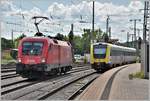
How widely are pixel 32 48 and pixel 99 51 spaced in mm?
15207

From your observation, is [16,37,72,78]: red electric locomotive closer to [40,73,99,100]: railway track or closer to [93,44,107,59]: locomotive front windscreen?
[40,73,99,100]: railway track

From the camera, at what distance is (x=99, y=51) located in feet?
136

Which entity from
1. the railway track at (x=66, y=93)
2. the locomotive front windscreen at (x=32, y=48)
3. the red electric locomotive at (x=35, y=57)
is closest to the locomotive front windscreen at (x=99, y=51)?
the red electric locomotive at (x=35, y=57)

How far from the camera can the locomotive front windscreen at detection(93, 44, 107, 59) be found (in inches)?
1625

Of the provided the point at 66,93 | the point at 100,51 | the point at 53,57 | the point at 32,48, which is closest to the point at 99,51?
the point at 100,51

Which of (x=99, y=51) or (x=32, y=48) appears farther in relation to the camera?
(x=99, y=51)

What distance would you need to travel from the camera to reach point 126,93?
648 inches

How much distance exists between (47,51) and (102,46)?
14995 mm

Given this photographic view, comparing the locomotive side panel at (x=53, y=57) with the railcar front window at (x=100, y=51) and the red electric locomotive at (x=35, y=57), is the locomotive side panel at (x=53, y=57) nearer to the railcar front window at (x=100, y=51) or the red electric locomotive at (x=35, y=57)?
the red electric locomotive at (x=35, y=57)

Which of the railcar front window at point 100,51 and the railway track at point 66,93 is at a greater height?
the railcar front window at point 100,51

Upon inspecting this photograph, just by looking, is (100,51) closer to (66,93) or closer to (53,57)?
(53,57)

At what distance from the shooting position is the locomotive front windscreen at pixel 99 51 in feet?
135

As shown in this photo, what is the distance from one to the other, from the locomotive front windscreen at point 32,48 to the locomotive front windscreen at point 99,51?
15.0 meters

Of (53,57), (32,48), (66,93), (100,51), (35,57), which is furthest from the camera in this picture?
(100,51)
